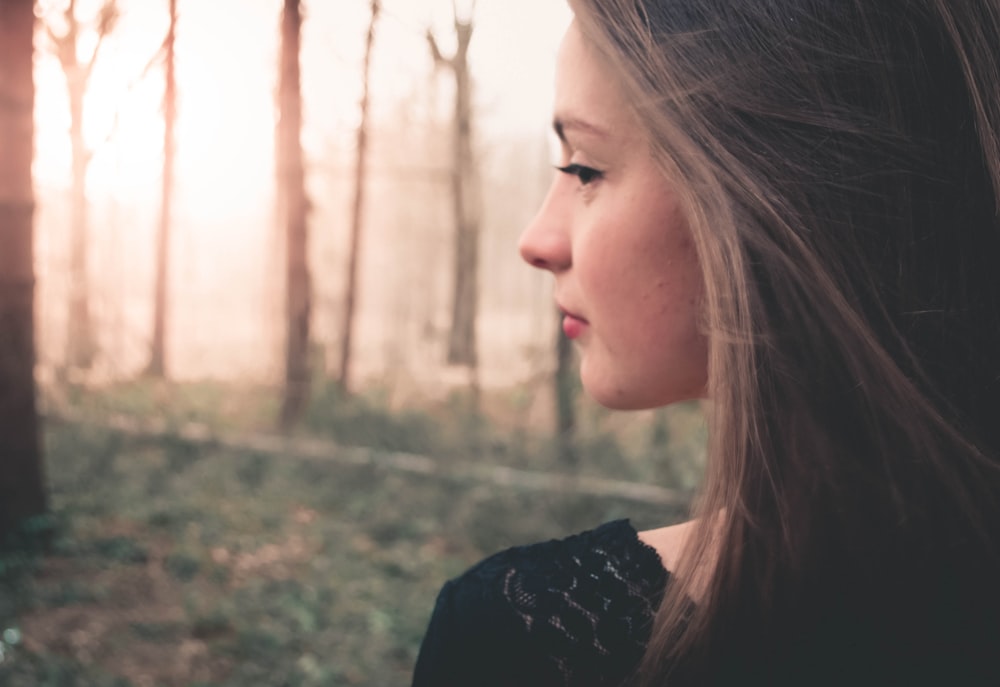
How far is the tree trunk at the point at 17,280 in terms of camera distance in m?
4.78

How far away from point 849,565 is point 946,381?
0.21 m

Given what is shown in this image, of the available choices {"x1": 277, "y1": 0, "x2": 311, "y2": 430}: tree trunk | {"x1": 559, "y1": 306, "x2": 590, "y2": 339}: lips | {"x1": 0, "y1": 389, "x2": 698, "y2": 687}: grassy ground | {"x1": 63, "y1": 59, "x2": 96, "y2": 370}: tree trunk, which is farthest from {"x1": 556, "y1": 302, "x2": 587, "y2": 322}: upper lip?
{"x1": 63, "y1": 59, "x2": 96, "y2": 370}: tree trunk

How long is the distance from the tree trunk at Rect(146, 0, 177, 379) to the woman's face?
10158mm

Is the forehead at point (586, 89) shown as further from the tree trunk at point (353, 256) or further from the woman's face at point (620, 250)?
the tree trunk at point (353, 256)

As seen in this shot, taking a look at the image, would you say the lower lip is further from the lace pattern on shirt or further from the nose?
the lace pattern on shirt

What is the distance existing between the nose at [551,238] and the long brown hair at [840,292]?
0.20 m

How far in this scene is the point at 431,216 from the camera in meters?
25.9

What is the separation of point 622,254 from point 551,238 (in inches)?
5.1

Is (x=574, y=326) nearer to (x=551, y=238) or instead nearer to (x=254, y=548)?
(x=551, y=238)

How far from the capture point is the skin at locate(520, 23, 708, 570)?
0.79 metres

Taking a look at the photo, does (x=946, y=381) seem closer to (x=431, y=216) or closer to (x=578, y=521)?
(x=578, y=521)

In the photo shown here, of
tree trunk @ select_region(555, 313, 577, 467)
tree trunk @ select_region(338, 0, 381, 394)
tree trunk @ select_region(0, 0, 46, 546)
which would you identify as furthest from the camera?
tree trunk @ select_region(338, 0, 381, 394)

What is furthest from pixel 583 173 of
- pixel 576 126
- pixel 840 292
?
pixel 840 292

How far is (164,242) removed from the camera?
13109 millimetres
